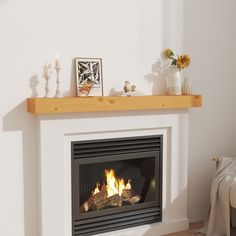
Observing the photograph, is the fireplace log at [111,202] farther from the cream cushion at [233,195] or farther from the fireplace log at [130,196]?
the cream cushion at [233,195]

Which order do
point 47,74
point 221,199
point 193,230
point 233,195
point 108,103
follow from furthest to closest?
1. point 193,230
2. point 221,199
3. point 233,195
4. point 108,103
5. point 47,74

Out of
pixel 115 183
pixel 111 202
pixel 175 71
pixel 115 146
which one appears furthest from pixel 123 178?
pixel 175 71

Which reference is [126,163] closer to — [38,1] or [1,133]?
[1,133]

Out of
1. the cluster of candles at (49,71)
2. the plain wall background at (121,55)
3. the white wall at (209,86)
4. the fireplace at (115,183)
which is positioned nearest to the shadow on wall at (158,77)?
the plain wall background at (121,55)

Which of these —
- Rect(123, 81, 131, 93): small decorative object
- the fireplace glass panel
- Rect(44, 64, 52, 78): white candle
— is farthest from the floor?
Rect(44, 64, 52, 78): white candle

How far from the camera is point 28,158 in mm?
2621

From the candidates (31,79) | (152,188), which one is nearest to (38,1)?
(31,79)

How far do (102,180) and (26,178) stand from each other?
599 mm

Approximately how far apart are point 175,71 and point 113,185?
3.28ft

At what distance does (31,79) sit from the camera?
2594 millimetres

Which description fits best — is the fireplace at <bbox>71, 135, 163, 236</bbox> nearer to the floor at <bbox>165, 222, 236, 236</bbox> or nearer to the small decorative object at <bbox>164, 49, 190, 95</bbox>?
the floor at <bbox>165, 222, 236, 236</bbox>

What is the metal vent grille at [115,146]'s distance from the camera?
273cm

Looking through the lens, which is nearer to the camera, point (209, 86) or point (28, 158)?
point (28, 158)

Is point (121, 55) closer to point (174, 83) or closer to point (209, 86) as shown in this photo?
point (174, 83)
